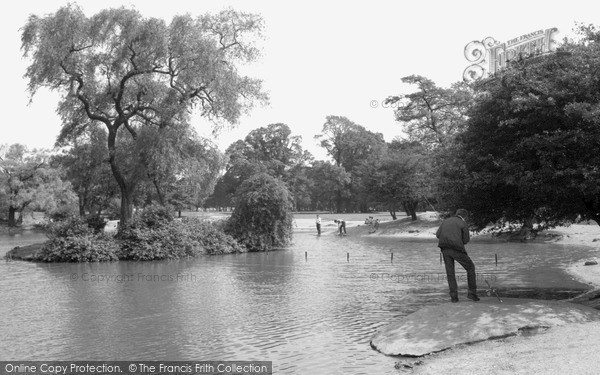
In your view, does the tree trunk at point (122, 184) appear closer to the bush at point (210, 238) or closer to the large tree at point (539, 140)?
the bush at point (210, 238)

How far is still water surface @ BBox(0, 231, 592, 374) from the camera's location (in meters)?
10.2

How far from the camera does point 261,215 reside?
34.5 metres

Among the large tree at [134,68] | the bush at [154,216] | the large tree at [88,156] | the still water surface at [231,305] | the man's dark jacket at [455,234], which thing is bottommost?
the still water surface at [231,305]

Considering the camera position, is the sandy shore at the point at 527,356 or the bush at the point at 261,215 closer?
the sandy shore at the point at 527,356

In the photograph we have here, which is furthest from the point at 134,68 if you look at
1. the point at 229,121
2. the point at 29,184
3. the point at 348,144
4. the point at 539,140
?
the point at 348,144

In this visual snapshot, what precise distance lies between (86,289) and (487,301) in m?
13.0

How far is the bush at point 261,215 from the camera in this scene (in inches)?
1350

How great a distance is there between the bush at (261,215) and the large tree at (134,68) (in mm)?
5130

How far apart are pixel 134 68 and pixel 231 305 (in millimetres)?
20672

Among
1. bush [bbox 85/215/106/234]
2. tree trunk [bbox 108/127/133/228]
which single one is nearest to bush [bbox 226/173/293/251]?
tree trunk [bbox 108/127/133/228]

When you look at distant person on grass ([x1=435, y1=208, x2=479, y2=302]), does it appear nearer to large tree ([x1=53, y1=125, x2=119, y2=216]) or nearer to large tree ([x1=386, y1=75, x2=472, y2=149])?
large tree ([x1=53, y1=125, x2=119, y2=216])

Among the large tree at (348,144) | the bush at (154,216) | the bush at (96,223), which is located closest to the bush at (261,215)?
the bush at (154,216)

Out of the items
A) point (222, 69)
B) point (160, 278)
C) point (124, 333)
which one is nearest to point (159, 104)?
point (222, 69)

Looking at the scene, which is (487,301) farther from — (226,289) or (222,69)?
(222,69)
